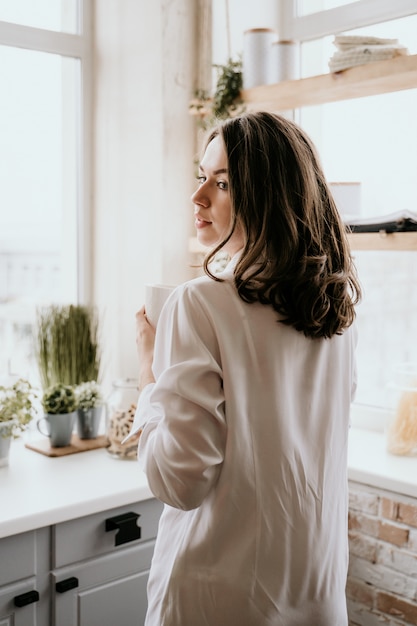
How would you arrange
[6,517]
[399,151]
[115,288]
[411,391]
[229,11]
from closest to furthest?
[6,517] → [411,391] → [399,151] → [229,11] → [115,288]

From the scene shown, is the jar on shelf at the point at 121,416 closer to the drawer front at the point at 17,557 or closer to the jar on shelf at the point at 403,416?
the drawer front at the point at 17,557

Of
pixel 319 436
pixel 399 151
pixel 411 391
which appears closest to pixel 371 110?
pixel 399 151

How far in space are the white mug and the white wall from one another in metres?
1.05

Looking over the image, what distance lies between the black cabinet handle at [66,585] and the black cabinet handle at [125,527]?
0.47 ft

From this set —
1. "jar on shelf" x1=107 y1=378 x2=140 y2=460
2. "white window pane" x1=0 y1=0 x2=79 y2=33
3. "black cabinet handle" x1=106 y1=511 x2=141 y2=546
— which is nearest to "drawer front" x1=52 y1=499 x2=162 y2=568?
"black cabinet handle" x1=106 y1=511 x2=141 y2=546

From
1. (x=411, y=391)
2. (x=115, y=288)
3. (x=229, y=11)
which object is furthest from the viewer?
(x=115, y=288)

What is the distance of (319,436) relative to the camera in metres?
1.18

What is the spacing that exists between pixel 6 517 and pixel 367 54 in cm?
152

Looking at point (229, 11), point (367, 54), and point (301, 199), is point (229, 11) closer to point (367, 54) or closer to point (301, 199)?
point (367, 54)

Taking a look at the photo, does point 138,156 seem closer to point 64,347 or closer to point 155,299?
point 64,347

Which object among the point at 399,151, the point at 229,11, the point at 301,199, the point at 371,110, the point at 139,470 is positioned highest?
the point at 229,11

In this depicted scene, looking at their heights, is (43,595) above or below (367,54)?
below

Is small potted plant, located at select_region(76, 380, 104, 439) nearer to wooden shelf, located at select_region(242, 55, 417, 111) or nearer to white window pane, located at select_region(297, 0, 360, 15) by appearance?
wooden shelf, located at select_region(242, 55, 417, 111)

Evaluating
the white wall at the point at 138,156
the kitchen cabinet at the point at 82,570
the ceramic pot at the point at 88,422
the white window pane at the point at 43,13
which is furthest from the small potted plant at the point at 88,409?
the white window pane at the point at 43,13
